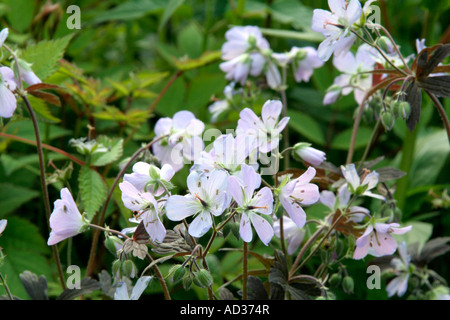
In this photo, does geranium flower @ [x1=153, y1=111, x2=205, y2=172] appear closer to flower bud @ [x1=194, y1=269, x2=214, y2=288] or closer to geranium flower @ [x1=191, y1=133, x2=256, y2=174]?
geranium flower @ [x1=191, y1=133, x2=256, y2=174]

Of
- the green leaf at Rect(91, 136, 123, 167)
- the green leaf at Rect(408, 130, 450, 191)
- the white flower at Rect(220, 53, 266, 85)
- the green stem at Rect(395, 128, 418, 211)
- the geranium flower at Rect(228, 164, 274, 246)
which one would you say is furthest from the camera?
the green leaf at Rect(408, 130, 450, 191)

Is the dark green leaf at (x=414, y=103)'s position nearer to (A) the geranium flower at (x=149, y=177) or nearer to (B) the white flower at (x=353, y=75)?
(B) the white flower at (x=353, y=75)

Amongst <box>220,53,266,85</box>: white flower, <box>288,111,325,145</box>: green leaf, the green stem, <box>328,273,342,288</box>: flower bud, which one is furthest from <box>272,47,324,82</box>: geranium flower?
<box>328,273,342,288</box>: flower bud

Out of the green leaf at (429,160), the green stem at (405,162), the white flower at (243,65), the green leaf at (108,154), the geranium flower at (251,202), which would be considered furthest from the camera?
the green leaf at (429,160)

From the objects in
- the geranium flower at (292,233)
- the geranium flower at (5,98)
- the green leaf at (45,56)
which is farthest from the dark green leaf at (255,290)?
the green leaf at (45,56)
